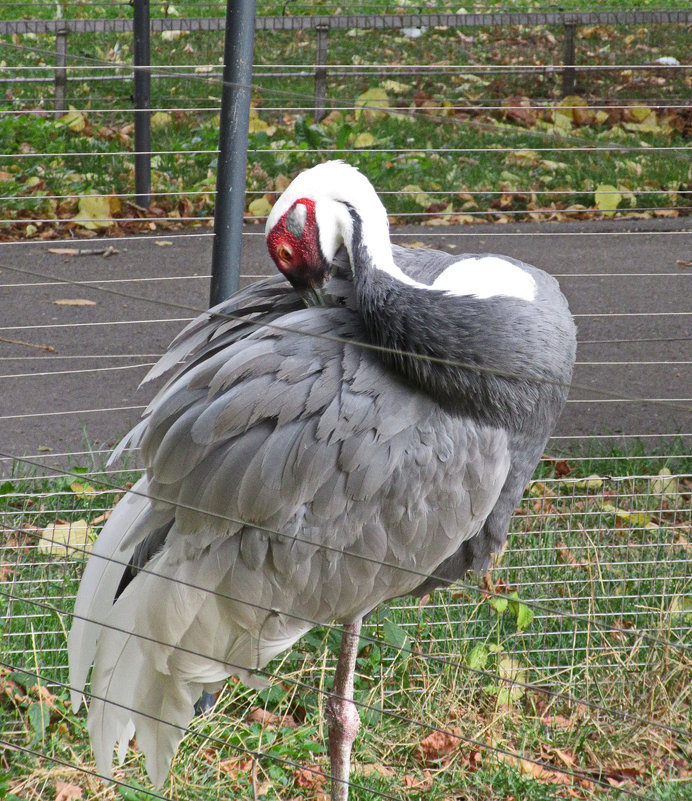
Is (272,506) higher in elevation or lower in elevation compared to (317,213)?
lower

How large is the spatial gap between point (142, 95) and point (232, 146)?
320 centimetres

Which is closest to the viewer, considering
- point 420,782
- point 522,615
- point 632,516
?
point 420,782

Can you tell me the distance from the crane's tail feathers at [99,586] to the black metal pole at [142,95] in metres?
3.16

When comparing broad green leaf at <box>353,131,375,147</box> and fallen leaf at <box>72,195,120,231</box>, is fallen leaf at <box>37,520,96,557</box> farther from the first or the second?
broad green leaf at <box>353,131,375,147</box>

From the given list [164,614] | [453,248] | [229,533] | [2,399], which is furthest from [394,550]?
[453,248]

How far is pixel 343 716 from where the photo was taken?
9.37ft

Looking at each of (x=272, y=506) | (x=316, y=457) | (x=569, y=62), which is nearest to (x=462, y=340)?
(x=316, y=457)

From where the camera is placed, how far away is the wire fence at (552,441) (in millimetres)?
3062

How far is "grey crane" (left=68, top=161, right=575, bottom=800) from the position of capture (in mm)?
2480

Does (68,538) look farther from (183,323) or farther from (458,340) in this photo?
(183,323)

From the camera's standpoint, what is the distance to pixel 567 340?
8.86ft

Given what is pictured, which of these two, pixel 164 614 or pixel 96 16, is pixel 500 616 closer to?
pixel 164 614

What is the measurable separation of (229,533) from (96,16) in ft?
24.1

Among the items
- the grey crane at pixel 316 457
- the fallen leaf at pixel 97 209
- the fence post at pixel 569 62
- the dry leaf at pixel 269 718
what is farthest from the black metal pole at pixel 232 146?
the fence post at pixel 569 62
